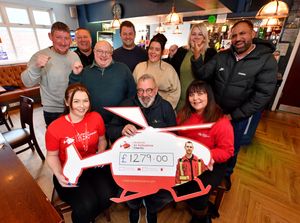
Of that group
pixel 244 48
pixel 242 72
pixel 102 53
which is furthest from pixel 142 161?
pixel 244 48

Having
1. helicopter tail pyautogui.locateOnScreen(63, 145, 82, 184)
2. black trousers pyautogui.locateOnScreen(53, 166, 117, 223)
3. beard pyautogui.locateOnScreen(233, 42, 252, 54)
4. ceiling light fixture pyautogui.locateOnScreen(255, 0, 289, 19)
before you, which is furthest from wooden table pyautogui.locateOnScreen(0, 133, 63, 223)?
ceiling light fixture pyautogui.locateOnScreen(255, 0, 289, 19)

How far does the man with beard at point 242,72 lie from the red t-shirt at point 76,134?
3.51ft

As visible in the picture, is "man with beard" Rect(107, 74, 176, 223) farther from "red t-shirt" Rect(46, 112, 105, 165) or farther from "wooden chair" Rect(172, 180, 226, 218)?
"wooden chair" Rect(172, 180, 226, 218)

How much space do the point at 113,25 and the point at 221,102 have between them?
12.2 feet

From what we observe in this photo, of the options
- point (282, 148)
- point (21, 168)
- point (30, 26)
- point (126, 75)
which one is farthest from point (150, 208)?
point (30, 26)

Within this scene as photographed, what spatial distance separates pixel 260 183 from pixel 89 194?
6.36 ft

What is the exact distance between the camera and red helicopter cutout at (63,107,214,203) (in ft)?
3.22

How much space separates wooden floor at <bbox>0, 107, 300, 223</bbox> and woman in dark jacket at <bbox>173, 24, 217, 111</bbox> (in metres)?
1.13

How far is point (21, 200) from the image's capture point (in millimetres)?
860

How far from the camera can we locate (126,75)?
5.13ft

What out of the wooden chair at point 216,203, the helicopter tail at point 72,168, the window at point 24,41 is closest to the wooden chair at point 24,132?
the helicopter tail at point 72,168

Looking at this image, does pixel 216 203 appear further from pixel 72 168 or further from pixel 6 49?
pixel 6 49

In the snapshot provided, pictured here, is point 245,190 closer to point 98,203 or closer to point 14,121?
point 98,203

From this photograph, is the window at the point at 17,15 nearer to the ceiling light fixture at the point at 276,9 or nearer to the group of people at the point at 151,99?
the group of people at the point at 151,99
